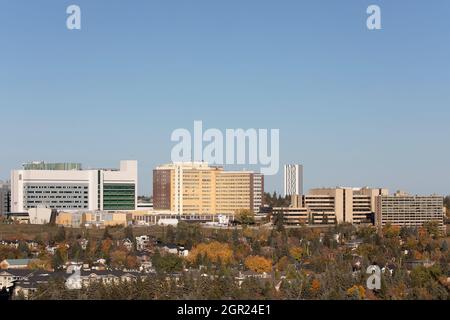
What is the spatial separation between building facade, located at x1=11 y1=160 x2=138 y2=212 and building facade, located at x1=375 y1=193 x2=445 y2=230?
10.2 metres

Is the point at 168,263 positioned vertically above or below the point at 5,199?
below

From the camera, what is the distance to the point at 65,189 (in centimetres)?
3794

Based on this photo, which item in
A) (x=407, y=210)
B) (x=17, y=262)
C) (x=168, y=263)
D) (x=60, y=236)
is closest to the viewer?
(x=168, y=263)

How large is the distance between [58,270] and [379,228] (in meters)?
14.2

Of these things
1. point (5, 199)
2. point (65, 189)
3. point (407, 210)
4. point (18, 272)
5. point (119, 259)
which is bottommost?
point (18, 272)

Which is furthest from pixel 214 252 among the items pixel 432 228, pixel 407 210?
pixel 407 210

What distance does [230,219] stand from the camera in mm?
36906

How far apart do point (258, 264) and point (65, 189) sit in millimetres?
18191

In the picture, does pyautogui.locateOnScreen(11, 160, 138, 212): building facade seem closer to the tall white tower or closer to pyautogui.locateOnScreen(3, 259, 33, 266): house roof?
the tall white tower

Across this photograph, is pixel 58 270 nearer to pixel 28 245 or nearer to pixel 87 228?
pixel 28 245

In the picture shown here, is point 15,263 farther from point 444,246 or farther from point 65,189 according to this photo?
point 65,189

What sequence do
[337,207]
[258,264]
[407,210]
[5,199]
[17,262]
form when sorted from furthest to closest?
[5,199]
[337,207]
[407,210]
[17,262]
[258,264]

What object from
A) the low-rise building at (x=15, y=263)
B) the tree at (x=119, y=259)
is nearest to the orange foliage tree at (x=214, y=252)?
the tree at (x=119, y=259)
